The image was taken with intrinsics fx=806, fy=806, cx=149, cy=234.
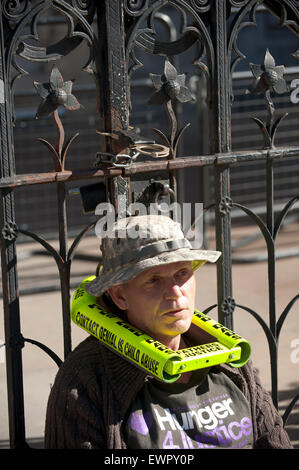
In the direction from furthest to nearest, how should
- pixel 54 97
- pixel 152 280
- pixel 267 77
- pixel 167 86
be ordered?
1. pixel 267 77
2. pixel 167 86
3. pixel 54 97
4. pixel 152 280

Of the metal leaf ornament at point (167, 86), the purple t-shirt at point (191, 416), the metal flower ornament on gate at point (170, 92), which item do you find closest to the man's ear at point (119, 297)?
the purple t-shirt at point (191, 416)

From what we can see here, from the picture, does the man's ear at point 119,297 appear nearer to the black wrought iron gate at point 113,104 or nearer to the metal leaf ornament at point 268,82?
the black wrought iron gate at point 113,104

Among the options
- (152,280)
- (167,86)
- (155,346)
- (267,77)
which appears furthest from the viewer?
(267,77)

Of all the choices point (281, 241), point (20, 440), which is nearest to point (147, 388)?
point (20, 440)

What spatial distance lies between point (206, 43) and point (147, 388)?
146cm

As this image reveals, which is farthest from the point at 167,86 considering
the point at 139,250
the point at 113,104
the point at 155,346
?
the point at 155,346

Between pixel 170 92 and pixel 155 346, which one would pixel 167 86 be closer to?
pixel 170 92

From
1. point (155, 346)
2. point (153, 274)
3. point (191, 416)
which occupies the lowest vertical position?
point (191, 416)

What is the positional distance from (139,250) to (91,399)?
21.6 inches

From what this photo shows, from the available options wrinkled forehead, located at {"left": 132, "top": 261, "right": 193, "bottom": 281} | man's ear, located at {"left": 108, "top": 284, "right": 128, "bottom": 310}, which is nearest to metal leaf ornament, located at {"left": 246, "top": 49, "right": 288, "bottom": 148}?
wrinkled forehead, located at {"left": 132, "top": 261, "right": 193, "bottom": 281}

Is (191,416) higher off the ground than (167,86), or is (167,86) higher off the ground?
(167,86)

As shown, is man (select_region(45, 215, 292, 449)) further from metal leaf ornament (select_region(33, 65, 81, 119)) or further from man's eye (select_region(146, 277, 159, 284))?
metal leaf ornament (select_region(33, 65, 81, 119))

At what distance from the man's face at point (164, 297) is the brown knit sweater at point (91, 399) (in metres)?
0.18

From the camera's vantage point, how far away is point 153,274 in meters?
2.88
